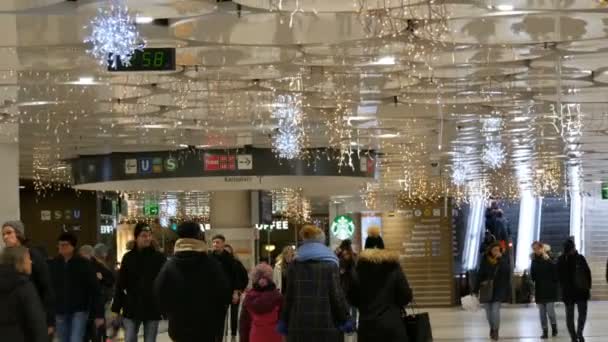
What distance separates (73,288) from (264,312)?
6.62ft

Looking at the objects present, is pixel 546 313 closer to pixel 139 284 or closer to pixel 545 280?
pixel 545 280

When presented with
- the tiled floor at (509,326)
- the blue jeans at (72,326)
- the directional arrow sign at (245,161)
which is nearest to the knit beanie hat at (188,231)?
the blue jeans at (72,326)

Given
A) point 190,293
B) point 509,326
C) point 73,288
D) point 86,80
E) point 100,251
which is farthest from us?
point 509,326

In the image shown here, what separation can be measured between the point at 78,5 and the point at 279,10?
155 cm

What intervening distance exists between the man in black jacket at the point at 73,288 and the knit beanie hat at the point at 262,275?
169cm

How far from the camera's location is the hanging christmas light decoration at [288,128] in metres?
15.9

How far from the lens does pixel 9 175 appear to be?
18609 mm

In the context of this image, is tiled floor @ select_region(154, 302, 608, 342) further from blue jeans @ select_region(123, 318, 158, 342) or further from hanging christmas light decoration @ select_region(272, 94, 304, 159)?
blue jeans @ select_region(123, 318, 158, 342)

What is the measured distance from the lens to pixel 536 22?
34.7 feet

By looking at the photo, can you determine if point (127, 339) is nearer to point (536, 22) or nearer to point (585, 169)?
point (536, 22)

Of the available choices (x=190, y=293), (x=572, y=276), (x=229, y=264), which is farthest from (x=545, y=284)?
(x=190, y=293)

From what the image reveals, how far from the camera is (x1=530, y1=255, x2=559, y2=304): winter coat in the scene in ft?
60.4

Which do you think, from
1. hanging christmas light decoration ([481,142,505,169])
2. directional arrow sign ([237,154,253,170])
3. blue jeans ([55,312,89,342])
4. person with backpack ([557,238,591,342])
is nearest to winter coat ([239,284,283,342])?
blue jeans ([55,312,89,342])

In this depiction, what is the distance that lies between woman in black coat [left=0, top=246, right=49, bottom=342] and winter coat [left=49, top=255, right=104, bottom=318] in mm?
4505
